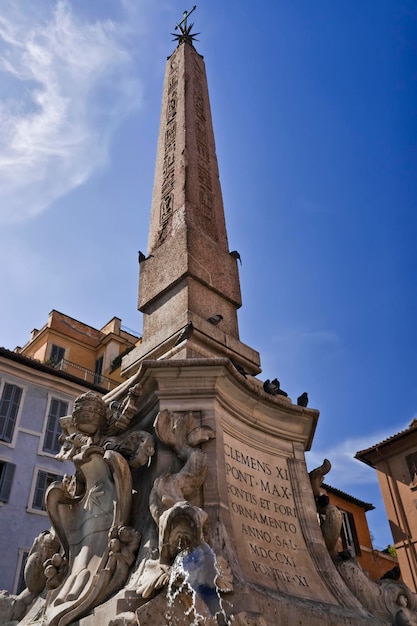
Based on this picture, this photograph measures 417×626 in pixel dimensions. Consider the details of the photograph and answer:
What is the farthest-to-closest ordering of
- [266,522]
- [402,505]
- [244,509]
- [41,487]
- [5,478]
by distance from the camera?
[402,505]
[41,487]
[5,478]
[266,522]
[244,509]

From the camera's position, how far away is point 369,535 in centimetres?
2208

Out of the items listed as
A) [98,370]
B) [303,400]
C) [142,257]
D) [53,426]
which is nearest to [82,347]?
[98,370]

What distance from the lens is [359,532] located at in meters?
21.5

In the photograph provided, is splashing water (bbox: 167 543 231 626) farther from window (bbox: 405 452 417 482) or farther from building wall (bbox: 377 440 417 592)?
window (bbox: 405 452 417 482)

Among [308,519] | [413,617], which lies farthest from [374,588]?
[308,519]

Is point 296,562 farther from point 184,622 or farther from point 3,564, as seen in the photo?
point 3,564

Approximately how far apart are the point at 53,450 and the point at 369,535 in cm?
1204

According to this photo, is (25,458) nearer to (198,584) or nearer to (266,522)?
(266,522)

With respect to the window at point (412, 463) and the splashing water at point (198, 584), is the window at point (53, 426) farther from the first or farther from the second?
the splashing water at point (198, 584)

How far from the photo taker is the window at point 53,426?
52.4ft

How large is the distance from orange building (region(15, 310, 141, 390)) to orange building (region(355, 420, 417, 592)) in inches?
370

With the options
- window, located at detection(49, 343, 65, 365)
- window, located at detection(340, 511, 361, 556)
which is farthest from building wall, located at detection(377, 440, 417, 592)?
window, located at detection(49, 343, 65, 365)

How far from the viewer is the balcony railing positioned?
2260 centimetres

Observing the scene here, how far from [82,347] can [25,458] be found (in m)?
9.19
